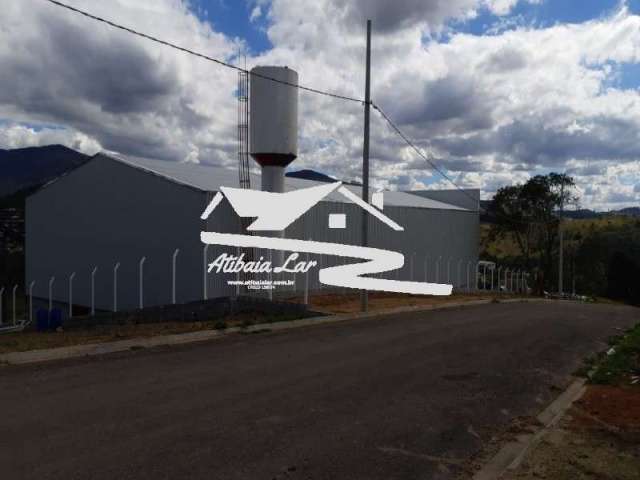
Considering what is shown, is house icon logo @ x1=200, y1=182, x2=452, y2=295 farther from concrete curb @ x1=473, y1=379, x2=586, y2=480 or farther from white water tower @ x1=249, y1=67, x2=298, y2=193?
concrete curb @ x1=473, y1=379, x2=586, y2=480

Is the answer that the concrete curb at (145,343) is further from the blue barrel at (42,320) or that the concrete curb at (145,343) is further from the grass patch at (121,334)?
the blue barrel at (42,320)

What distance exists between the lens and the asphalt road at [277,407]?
5441 mm

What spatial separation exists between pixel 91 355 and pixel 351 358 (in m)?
4.51

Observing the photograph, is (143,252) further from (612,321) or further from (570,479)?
(570,479)

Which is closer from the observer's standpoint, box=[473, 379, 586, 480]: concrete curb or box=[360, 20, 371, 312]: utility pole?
box=[473, 379, 586, 480]: concrete curb

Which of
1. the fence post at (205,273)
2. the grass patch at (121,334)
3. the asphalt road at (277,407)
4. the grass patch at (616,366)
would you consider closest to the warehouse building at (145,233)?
the fence post at (205,273)

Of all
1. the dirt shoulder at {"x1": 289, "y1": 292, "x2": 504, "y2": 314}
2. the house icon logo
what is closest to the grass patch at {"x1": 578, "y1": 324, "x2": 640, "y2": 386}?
the dirt shoulder at {"x1": 289, "y1": 292, "x2": 504, "y2": 314}

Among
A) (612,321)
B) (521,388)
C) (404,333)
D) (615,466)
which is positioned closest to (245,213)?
(404,333)

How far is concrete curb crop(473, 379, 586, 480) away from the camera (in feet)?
17.9

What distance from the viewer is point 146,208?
2338cm

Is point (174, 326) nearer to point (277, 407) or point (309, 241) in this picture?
point (309, 241)

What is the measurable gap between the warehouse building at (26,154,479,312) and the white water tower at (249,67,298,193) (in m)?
2.48

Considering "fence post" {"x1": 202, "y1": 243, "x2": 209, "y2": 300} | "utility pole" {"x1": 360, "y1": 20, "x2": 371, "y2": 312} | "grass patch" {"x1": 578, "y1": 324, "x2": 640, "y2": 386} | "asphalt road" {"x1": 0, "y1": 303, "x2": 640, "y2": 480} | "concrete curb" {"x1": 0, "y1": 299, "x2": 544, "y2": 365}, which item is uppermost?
"utility pole" {"x1": 360, "y1": 20, "x2": 371, "y2": 312}

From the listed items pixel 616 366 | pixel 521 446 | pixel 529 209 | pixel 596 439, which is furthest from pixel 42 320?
pixel 529 209
